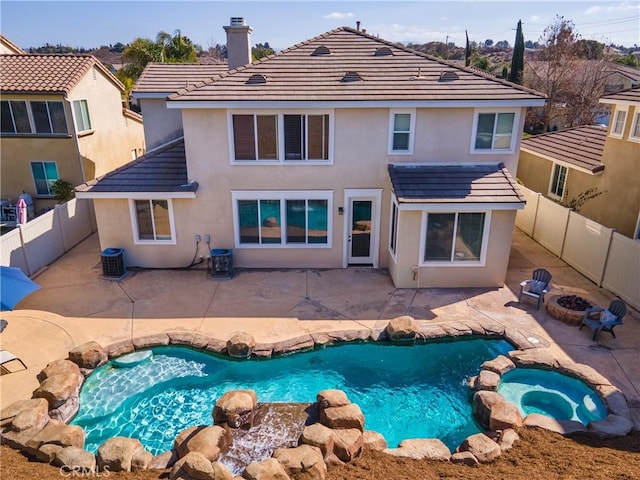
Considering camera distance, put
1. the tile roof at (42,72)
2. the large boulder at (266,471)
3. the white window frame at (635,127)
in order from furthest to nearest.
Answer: the tile roof at (42,72) → the white window frame at (635,127) → the large boulder at (266,471)

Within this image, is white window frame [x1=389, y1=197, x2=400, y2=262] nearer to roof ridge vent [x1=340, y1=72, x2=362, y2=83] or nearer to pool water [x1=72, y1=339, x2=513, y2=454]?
pool water [x1=72, y1=339, x2=513, y2=454]

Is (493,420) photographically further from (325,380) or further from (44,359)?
(44,359)

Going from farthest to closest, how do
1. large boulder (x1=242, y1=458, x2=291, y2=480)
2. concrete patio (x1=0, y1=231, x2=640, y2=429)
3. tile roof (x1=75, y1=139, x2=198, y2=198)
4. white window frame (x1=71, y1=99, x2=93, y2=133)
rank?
white window frame (x1=71, y1=99, x2=93, y2=133)
tile roof (x1=75, y1=139, x2=198, y2=198)
concrete patio (x1=0, y1=231, x2=640, y2=429)
large boulder (x1=242, y1=458, x2=291, y2=480)

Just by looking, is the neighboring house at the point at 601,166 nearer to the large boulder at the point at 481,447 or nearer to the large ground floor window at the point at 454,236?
the large ground floor window at the point at 454,236

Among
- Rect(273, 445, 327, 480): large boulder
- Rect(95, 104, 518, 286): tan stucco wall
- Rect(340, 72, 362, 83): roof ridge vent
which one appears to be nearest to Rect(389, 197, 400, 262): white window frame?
Rect(95, 104, 518, 286): tan stucco wall

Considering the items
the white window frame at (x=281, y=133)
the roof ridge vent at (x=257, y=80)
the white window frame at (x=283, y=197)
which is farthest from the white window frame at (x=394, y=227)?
the roof ridge vent at (x=257, y=80)
